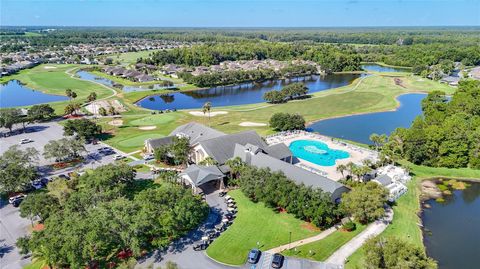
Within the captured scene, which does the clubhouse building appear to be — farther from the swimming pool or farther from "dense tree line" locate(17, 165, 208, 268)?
"dense tree line" locate(17, 165, 208, 268)

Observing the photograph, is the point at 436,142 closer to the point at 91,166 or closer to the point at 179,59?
the point at 91,166

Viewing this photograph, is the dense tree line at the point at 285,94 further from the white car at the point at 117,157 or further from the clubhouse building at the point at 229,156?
the white car at the point at 117,157

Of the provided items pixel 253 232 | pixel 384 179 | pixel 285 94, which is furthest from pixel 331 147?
pixel 285 94

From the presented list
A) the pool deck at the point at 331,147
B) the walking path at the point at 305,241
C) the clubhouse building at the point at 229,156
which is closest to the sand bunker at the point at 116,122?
the clubhouse building at the point at 229,156

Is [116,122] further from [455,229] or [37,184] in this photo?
[455,229]

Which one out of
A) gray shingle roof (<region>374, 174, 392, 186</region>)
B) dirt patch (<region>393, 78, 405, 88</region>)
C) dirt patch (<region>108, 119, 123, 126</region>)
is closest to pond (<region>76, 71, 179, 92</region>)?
dirt patch (<region>108, 119, 123, 126</region>)
